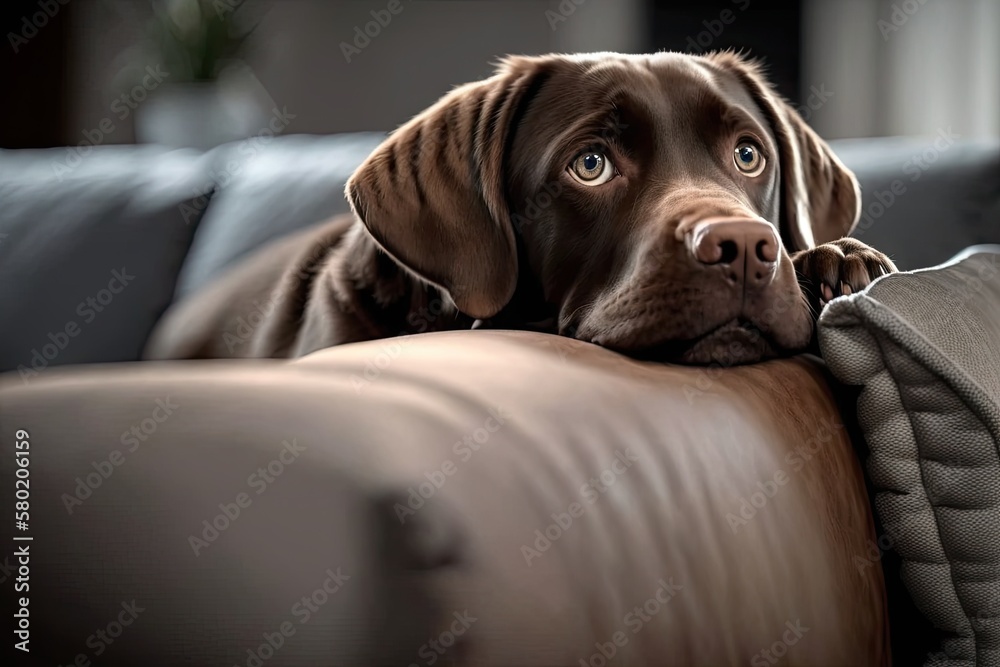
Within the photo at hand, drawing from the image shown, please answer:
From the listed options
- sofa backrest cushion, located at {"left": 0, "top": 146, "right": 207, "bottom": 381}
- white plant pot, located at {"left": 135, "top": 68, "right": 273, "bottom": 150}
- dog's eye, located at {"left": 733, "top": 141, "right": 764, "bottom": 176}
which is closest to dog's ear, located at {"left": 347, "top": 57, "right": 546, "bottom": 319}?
dog's eye, located at {"left": 733, "top": 141, "right": 764, "bottom": 176}

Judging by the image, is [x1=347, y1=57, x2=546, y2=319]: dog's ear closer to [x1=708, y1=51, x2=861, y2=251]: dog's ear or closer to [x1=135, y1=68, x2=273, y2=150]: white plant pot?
[x1=708, y1=51, x2=861, y2=251]: dog's ear

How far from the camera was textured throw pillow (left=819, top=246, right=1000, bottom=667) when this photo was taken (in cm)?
90

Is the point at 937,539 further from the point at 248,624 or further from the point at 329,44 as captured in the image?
the point at 329,44

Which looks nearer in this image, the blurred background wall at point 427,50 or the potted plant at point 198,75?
the potted plant at point 198,75

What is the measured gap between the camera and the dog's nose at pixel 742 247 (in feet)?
3.81

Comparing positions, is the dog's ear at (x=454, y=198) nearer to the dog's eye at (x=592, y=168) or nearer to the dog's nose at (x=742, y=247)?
the dog's eye at (x=592, y=168)

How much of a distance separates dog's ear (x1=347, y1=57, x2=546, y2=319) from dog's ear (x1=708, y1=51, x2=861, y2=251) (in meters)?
0.42

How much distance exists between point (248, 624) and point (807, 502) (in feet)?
1.65

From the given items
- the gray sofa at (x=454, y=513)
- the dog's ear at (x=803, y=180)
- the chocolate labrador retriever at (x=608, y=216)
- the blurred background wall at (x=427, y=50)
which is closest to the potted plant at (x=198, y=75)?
the blurred background wall at (x=427, y=50)

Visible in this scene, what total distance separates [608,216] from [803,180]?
0.48 m

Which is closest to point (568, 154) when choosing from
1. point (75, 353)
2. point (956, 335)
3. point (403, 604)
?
point (956, 335)

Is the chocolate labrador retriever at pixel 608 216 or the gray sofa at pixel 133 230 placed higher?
the chocolate labrador retriever at pixel 608 216

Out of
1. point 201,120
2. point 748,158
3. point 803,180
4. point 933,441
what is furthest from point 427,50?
point 933,441

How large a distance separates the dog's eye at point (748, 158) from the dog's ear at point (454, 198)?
359mm
